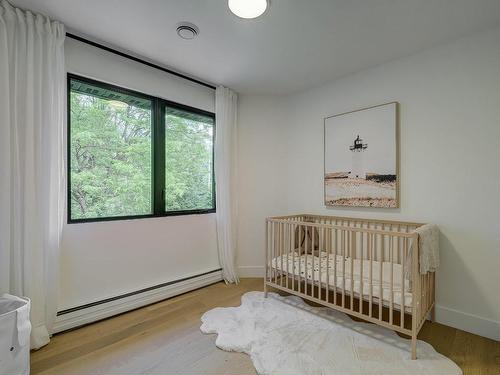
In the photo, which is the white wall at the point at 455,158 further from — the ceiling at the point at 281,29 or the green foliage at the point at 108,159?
the green foliage at the point at 108,159

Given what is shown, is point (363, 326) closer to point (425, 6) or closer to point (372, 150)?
point (372, 150)

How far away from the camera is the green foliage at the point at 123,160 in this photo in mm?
2109

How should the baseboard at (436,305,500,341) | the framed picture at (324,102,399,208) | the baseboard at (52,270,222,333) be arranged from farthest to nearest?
the framed picture at (324,102,399,208), the baseboard at (52,270,222,333), the baseboard at (436,305,500,341)

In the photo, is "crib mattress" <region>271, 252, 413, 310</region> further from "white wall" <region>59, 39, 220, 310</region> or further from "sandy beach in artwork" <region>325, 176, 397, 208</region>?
"white wall" <region>59, 39, 220, 310</region>

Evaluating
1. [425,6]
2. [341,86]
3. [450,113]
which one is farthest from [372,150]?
[425,6]

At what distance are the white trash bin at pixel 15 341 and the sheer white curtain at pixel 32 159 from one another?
36 centimetres

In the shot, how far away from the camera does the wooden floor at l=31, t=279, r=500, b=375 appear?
1544 millimetres

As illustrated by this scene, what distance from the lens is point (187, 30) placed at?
1.91 metres

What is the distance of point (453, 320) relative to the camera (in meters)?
2.01

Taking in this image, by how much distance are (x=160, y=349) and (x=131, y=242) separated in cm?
100

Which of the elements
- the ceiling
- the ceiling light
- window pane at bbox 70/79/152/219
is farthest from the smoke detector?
window pane at bbox 70/79/152/219

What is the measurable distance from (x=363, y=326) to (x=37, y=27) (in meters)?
3.33

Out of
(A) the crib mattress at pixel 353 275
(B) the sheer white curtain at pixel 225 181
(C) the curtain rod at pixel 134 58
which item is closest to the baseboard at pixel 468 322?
(A) the crib mattress at pixel 353 275

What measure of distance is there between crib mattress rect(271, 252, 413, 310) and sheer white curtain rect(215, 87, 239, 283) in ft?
2.22
